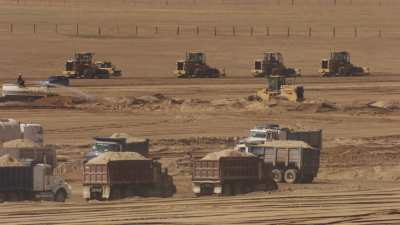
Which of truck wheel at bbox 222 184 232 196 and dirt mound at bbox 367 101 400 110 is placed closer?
truck wheel at bbox 222 184 232 196

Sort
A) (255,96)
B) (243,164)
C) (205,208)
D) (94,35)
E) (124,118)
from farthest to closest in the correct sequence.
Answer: (94,35)
(255,96)
(124,118)
(243,164)
(205,208)

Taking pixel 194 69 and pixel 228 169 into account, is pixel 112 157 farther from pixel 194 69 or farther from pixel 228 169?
pixel 194 69

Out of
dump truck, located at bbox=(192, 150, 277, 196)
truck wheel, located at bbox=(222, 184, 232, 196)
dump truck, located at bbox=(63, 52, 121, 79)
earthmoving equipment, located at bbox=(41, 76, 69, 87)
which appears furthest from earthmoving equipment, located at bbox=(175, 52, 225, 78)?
truck wheel, located at bbox=(222, 184, 232, 196)

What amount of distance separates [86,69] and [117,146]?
110 feet

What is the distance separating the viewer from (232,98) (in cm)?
6031

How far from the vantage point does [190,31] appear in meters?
92.4

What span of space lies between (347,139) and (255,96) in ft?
42.0

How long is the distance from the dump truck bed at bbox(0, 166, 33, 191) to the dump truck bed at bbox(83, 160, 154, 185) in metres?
1.30

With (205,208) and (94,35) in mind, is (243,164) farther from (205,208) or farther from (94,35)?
(94,35)

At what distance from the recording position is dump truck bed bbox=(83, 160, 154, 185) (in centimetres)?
3312

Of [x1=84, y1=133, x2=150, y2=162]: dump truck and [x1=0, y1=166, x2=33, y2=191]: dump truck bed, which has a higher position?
[x1=84, y1=133, x2=150, y2=162]: dump truck

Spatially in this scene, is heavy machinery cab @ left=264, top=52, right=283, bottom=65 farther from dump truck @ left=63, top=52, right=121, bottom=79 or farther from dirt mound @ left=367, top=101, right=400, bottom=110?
dirt mound @ left=367, top=101, right=400, bottom=110

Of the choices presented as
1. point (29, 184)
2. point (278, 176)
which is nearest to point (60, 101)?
point (278, 176)

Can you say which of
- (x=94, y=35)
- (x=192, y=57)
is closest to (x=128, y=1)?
(x=94, y=35)
